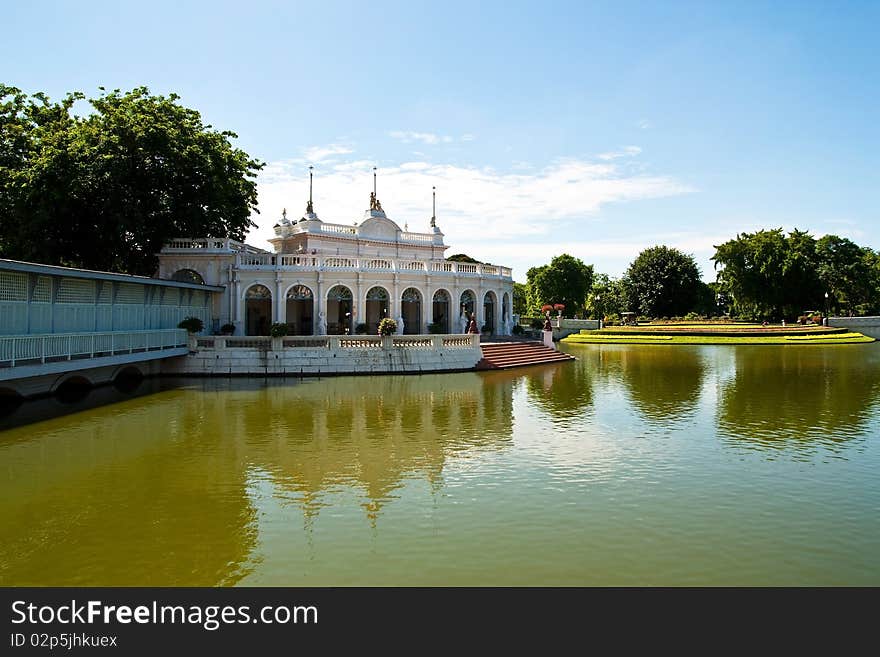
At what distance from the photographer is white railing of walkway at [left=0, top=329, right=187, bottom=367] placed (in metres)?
17.0

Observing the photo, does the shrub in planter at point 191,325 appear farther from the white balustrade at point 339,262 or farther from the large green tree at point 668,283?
the large green tree at point 668,283

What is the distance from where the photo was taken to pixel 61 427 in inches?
648

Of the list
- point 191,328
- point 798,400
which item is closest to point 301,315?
point 191,328

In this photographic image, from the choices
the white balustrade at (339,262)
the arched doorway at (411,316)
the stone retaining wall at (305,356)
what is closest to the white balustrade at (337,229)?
the arched doorway at (411,316)

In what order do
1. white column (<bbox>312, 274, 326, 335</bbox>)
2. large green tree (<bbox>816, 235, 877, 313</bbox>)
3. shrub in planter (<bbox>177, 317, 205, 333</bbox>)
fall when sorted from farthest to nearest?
large green tree (<bbox>816, 235, 877, 313</bbox>) < white column (<bbox>312, 274, 326, 335</bbox>) < shrub in planter (<bbox>177, 317, 205, 333</bbox>)

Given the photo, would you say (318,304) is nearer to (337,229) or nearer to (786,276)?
(337,229)

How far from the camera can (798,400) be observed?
67.2 feet

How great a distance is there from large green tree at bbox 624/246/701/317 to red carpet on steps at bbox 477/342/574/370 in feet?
131

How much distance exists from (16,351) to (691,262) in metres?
71.6

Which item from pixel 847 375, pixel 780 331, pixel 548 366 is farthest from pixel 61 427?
pixel 780 331

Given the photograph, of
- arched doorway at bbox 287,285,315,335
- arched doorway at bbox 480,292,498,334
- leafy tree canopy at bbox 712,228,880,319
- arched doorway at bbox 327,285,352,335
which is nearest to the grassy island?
leafy tree canopy at bbox 712,228,880,319

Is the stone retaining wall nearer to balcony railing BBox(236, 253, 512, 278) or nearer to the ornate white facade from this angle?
the ornate white facade
